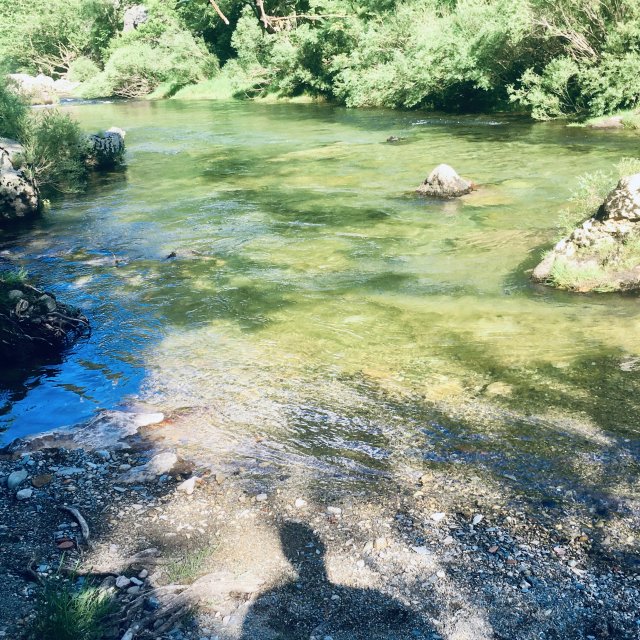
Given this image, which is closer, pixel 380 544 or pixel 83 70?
pixel 380 544

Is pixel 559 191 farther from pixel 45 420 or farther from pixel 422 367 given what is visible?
pixel 45 420

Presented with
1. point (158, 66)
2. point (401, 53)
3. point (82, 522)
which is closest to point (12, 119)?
point (82, 522)

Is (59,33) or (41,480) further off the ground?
(59,33)

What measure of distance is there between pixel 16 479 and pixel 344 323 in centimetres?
476

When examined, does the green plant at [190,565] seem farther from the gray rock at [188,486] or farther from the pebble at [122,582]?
the gray rock at [188,486]

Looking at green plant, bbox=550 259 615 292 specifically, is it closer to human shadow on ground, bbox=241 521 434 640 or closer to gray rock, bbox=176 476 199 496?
gray rock, bbox=176 476 199 496

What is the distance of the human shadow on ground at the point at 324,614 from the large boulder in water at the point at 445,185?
12.2 m

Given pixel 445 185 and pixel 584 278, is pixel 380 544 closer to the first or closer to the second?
pixel 584 278

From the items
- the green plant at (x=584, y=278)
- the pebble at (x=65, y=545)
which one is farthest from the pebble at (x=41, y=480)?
the green plant at (x=584, y=278)

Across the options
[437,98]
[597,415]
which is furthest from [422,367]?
[437,98]

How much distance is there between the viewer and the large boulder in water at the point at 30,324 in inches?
330

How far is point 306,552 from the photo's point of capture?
477 centimetres

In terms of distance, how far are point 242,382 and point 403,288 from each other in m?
3.73

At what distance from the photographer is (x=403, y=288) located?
10.4 metres
